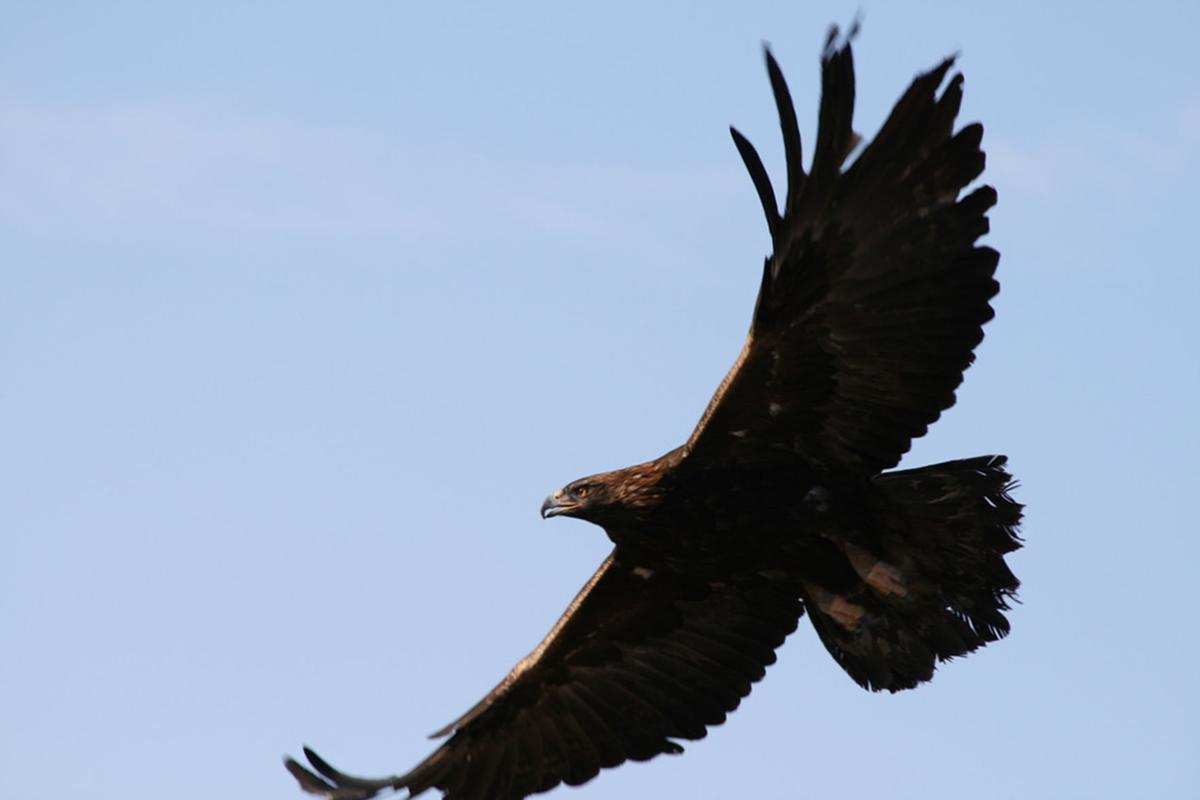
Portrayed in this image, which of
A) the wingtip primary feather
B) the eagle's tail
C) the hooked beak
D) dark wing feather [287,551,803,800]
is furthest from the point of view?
dark wing feather [287,551,803,800]

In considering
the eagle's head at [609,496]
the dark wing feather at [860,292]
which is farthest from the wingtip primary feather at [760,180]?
the eagle's head at [609,496]

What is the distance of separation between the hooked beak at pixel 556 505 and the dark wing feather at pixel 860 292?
0.88m

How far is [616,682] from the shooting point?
12.9m

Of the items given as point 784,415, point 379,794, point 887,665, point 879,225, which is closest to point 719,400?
point 784,415

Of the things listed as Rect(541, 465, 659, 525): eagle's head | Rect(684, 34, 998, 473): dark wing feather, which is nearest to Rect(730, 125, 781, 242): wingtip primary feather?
Rect(684, 34, 998, 473): dark wing feather

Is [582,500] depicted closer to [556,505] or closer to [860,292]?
[556,505]

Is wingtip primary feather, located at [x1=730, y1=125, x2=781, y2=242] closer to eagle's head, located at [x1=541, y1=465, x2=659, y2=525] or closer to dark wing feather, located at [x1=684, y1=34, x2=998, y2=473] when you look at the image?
dark wing feather, located at [x1=684, y1=34, x2=998, y2=473]

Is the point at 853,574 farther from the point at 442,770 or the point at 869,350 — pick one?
the point at 442,770

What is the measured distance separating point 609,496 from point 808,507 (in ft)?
3.62

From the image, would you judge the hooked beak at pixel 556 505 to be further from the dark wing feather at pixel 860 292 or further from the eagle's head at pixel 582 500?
the dark wing feather at pixel 860 292

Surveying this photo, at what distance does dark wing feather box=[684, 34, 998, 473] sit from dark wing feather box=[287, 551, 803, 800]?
1507mm

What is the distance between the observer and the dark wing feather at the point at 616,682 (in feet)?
41.3

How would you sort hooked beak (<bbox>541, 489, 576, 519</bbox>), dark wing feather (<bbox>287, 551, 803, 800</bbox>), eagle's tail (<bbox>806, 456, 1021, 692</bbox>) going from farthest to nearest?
1. dark wing feather (<bbox>287, 551, 803, 800</bbox>)
2. hooked beak (<bbox>541, 489, 576, 519</bbox>)
3. eagle's tail (<bbox>806, 456, 1021, 692</bbox>)

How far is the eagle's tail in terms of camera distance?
37.4 ft
